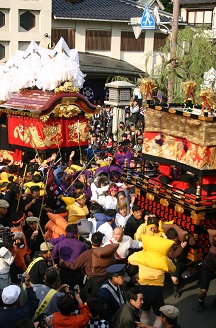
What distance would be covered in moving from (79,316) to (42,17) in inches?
1032

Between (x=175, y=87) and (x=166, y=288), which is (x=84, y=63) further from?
(x=166, y=288)

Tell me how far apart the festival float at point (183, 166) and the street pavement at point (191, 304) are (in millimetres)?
515

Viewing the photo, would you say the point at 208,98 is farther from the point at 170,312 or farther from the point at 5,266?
the point at 5,266

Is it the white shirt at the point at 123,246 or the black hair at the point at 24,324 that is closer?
the black hair at the point at 24,324

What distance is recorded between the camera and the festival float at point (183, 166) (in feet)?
29.5

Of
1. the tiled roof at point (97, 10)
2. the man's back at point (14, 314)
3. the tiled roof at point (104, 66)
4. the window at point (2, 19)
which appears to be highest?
the tiled roof at point (97, 10)

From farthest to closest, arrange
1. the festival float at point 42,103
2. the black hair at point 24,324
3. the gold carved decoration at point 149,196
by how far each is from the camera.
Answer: the festival float at point 42,103 < the gold carved decoration at point 149,196 < the black hair at point 24,324

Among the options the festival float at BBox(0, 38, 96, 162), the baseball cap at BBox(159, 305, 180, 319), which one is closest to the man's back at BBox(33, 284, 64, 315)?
the baseball cap at BBox(159, 305, 180, 319)

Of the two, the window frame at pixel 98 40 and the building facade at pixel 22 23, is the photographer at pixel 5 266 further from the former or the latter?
the window frame at pixel 98 40

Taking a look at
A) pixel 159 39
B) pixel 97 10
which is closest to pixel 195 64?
pixel 97 10

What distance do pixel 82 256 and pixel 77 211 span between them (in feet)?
6.52

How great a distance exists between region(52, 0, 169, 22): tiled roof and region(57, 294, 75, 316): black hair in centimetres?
2622

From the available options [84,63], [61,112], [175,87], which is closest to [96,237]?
[61,112]

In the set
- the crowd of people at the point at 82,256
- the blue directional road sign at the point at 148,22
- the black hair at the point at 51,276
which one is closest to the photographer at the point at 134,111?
the blue directional road sign at the point at 148,22
